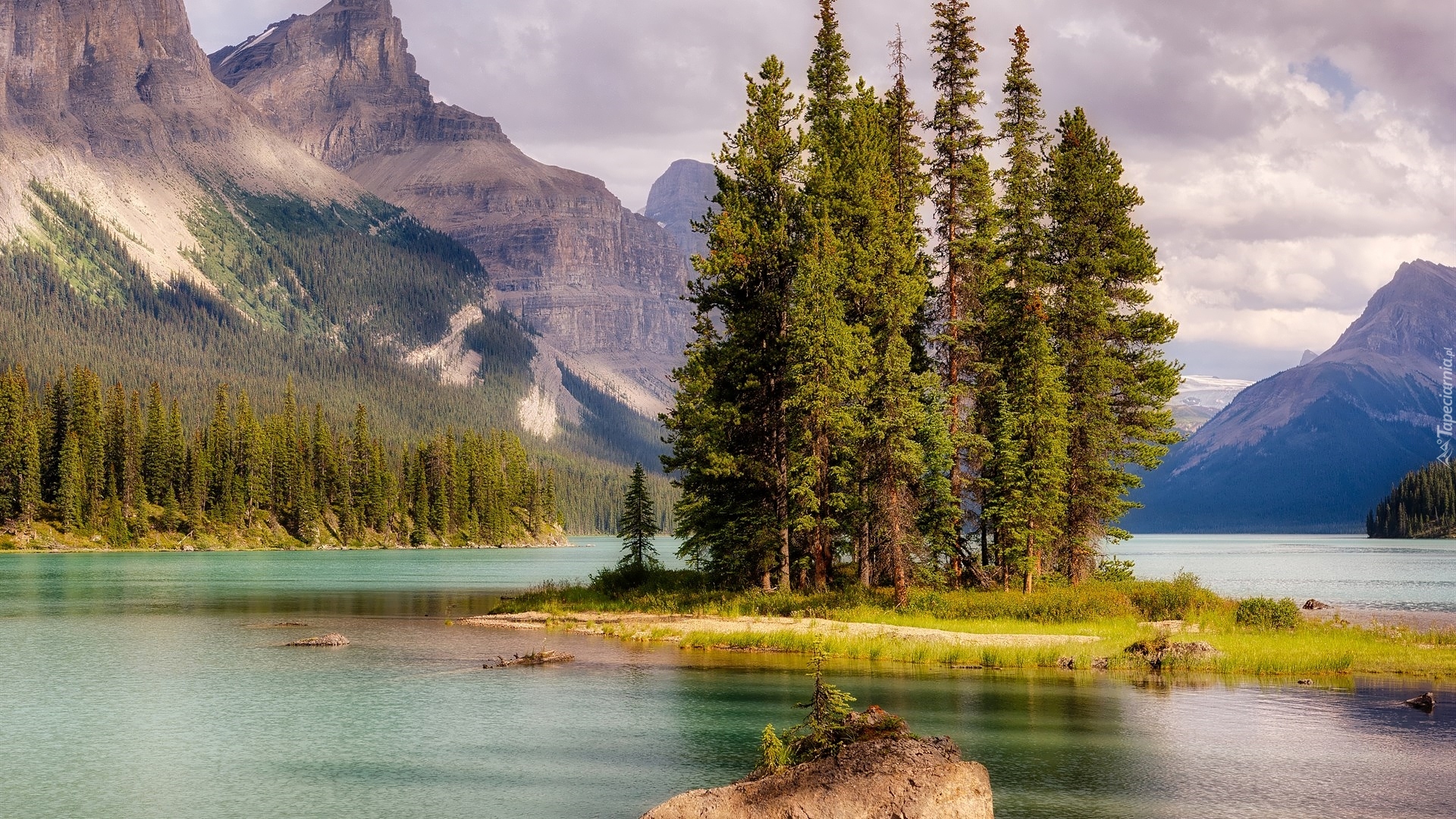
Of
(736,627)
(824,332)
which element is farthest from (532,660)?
(824,332)

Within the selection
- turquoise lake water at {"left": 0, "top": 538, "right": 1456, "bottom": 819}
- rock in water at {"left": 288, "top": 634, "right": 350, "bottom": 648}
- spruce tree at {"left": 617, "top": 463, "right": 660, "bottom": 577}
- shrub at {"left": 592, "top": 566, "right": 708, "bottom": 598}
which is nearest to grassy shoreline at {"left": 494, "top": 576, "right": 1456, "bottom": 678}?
shrub at {"left": 592, "top": 566, "right": 708, "bottom": 598}

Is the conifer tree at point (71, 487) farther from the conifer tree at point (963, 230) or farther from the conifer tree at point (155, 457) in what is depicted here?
the conifer tree at point (963, 230)

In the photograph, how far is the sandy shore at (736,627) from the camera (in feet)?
150

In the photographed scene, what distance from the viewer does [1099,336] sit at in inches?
2387

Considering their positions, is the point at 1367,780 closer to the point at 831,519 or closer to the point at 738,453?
the point at 831,519

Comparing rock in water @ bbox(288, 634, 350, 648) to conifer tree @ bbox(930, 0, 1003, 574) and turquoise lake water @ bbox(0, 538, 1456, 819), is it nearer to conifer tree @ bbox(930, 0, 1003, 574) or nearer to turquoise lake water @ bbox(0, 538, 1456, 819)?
turquoise lake water @ bbox(0, 538, 1456, 819)

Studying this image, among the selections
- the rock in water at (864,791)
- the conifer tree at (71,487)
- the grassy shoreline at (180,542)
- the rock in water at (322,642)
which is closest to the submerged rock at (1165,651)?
the rock in water at (864,791)

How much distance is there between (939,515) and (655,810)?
120ft

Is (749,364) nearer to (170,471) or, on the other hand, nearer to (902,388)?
(902,388)

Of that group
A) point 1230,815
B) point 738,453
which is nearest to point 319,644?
point 738,453

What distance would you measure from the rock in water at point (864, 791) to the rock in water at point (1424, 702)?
21.1 metres

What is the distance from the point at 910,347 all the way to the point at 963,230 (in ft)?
22.3

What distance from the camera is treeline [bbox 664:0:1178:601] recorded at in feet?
174

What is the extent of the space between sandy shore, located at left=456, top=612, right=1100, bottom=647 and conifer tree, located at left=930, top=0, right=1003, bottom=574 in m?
9.97
